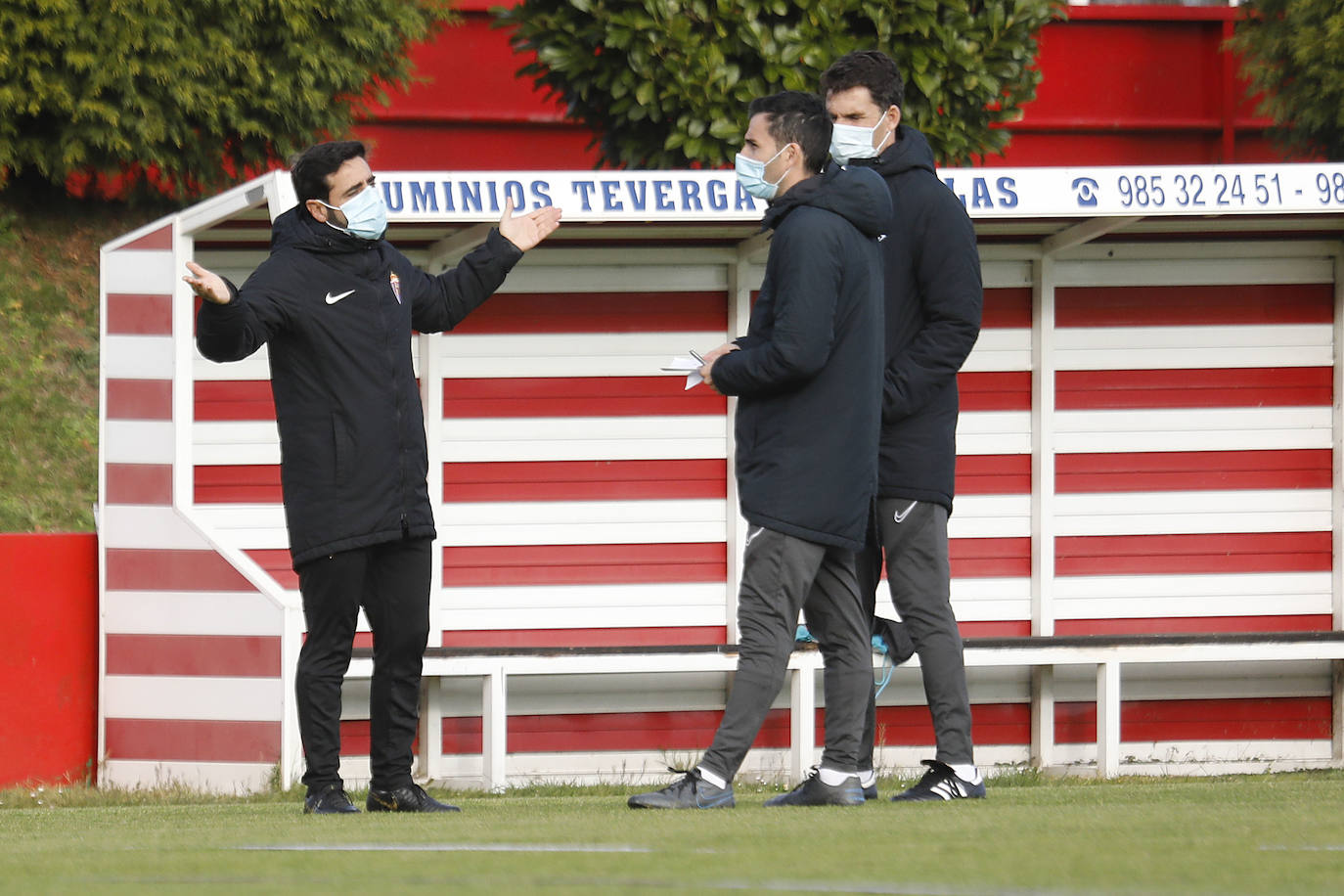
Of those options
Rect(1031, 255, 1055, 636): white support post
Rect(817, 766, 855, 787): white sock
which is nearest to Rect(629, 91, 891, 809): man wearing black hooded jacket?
Rect(817, 766, 855, 787): white sock

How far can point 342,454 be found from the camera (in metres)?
4.78

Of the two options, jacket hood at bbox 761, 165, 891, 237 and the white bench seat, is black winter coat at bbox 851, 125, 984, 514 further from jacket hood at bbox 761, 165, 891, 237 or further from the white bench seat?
the white bench seat

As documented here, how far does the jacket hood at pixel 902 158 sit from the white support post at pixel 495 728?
9.10 ft

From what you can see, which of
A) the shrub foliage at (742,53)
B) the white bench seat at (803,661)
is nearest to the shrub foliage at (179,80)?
the shrub foliage at (742,53)

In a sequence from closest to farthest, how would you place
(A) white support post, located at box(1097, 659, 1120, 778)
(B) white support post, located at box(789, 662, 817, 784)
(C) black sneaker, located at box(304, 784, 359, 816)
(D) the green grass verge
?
(C) black sneaker, located at box(304, 784, 359, 816)
(B) white support post, located at box(789, 662, 817, 784)
(A) white support post, located at box(1097, 659, 1120, 778)
(D) the green grass verge

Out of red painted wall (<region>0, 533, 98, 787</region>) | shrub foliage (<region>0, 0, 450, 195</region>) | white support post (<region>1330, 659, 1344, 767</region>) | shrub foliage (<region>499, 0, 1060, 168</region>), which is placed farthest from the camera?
shrub foliage (<region>0, 0, 450, 195</region>)

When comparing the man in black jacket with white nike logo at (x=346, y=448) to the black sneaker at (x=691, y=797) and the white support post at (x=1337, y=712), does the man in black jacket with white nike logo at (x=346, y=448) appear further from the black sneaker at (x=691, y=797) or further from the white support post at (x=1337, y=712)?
the white support post at (x=1337, y=712)

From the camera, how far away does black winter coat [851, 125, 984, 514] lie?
4.79 metres

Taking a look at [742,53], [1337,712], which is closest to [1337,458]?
[1337,712]

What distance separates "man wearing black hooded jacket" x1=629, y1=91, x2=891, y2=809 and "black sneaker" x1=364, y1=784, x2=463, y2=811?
0.68 m

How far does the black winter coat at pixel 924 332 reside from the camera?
15.7 ft

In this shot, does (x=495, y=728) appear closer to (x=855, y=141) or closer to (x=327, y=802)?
(x=327, y=802)

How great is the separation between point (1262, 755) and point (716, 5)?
13.4ft

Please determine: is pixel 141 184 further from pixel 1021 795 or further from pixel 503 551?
pixel 1021 795
